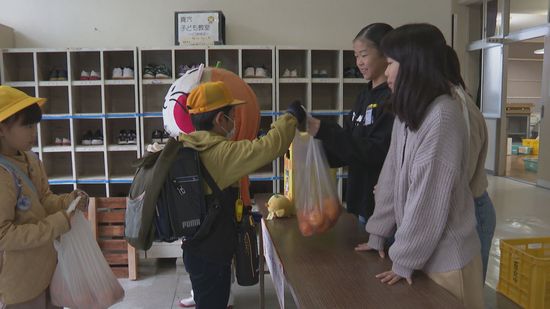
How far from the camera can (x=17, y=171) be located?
1547mm

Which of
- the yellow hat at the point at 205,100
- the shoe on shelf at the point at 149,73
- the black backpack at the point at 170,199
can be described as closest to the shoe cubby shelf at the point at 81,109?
the shoe on shelf at the point at 149,73

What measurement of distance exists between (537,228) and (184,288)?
343 cm

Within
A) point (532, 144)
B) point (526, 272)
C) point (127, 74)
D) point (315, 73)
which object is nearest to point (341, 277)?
point (526, 272)

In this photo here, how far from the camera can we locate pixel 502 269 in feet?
8.61

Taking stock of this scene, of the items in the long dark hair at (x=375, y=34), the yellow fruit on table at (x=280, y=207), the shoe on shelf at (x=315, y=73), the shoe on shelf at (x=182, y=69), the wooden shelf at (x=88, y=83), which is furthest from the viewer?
the shoe on shelf at (x=315, y=73)

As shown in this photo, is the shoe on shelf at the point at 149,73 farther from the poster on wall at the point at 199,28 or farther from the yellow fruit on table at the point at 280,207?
the yellow fruit on table at the point at 280,207

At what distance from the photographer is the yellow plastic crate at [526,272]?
2.33 meters

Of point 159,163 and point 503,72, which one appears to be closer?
point 159,163

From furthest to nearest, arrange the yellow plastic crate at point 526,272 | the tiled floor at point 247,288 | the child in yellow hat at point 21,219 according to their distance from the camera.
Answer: the tiled floor at point 247,288, the yellow plastic crate at point 526,272, the child in yellow hat at point 21,219

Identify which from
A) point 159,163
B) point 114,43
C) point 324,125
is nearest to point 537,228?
point 324,125

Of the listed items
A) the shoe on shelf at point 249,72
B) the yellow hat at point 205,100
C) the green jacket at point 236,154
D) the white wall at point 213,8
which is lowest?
the green jacket at point 236,154

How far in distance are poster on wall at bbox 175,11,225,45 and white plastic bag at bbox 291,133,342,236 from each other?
2.55m

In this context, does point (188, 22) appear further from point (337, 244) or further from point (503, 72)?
point (503, 72)

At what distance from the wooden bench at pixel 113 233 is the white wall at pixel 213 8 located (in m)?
1.64
